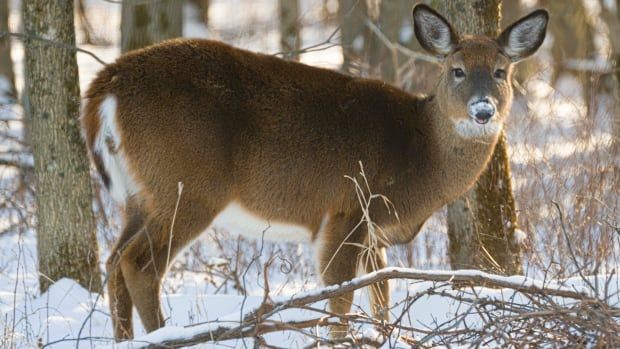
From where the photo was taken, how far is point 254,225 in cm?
662

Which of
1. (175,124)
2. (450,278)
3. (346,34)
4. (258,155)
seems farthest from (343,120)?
(346,34)

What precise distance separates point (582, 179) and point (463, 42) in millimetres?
1978

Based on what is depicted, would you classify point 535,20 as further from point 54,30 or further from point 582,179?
point 54,30

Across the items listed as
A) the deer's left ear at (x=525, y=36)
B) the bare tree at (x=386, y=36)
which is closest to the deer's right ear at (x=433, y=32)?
the deer's left ear at (x=525, y=36)

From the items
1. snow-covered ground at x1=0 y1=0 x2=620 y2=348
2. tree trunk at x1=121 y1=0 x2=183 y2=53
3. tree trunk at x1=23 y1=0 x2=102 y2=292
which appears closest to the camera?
snow-covered ground at x1=0 y1=0 x2=620 y2=348

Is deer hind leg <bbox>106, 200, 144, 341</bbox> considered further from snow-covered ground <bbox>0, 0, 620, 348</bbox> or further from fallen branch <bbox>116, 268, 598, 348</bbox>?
fallen branch <bbox>116, 268, 598, 348</bbox>

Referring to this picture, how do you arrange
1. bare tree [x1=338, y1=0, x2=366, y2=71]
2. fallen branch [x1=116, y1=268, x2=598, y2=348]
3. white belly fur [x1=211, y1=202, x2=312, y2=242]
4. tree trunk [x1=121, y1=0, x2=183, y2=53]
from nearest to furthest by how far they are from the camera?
1. fallen branch [x1=116, y1=268, x2=598, y2=348]
2. white belly fur [x1=211, y1=202, x2=312, y2=242]
3. tree trunk [x1=121, y1=0, x2=183, y2=53]
4. bare tree [x1=338, y1=0, x2=366, y2=71]

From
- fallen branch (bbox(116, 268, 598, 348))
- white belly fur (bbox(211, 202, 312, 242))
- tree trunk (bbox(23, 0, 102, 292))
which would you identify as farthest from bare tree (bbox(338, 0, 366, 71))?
fallen branch (bbox(116, 268, 598, 348))

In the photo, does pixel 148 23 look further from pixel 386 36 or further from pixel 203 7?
pixel 203 7

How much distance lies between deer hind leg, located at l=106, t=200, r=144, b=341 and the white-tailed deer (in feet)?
0.03

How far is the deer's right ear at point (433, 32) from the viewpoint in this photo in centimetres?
675

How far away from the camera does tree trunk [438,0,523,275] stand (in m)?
7.27

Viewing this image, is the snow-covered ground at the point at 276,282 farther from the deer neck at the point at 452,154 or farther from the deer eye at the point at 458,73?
the deer eye at the point at 458,73

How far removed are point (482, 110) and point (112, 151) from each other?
7.57 feet
